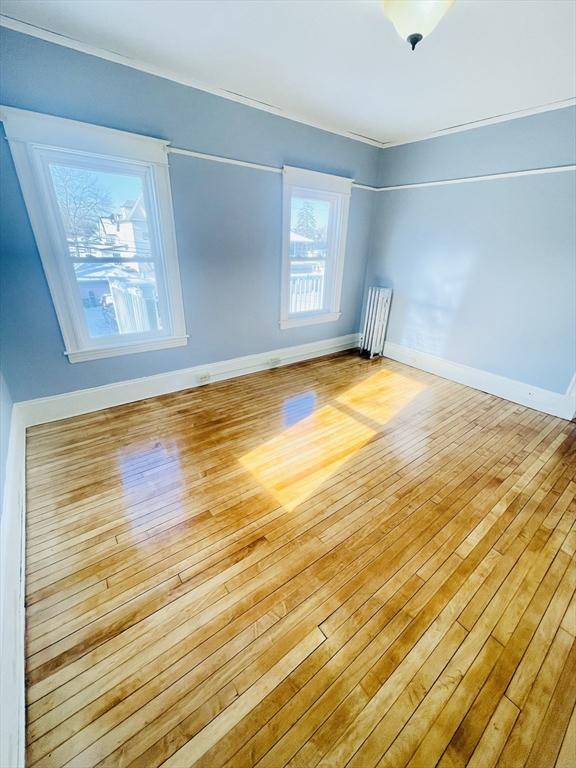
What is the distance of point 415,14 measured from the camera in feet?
4.67


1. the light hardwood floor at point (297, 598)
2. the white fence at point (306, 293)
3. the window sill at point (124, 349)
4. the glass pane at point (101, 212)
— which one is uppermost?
the glass pane at point (101, 212)

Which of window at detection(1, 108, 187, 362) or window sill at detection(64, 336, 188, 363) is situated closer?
window at detection(1, 108, 187, 362)

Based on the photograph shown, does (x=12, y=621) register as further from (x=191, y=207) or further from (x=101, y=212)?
(x=191, y=207)

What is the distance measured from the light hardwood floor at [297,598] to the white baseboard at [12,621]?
0.18 ft

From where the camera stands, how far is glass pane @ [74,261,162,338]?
2.56m

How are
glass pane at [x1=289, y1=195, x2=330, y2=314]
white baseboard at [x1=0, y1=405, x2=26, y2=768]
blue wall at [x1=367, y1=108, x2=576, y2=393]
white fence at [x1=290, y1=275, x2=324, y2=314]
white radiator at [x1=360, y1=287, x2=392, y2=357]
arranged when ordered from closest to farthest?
white baseboard at [x1=0, y1=405, x2=26, y2=768] → blue wall at [x1=367, y1=108, x2=576, y2=393] → glass pane at [x1=289, y1=195, x2=330, y2=314] → white fence at [x1=290, y1=275, x2=324, y2=314] → white radiator at [x1=360, y1=287, x2=392, y2=357]

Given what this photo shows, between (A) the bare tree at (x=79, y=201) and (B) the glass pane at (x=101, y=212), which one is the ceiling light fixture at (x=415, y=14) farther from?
(A) the bare tree at (x=79, y=201)

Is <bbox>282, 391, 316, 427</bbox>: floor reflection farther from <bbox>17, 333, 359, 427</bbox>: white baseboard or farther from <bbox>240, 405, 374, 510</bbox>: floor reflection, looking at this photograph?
<bbox>17, 333, 359, 427</bbox>: white baseboard

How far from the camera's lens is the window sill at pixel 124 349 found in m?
2.62

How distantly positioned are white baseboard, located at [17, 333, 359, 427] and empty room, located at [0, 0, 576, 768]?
2 centimetres

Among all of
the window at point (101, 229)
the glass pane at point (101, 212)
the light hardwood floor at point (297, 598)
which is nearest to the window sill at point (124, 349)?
the window at point (101, 229)

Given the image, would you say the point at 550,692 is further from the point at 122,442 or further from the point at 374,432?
the point at 122,442

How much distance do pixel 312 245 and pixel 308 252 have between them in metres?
0.11

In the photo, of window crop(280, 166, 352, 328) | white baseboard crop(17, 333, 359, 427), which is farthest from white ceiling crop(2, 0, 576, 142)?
white baseboard crop(17, 333, 359, 427)
